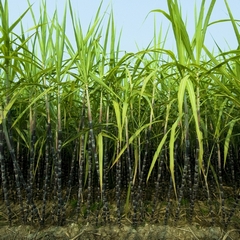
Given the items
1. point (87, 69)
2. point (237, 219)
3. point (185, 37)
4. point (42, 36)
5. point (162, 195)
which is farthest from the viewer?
point (162, 195)

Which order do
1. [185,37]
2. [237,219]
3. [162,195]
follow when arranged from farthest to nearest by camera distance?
[162,195], [237,219], [185,37]

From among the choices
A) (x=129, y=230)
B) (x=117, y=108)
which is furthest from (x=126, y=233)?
(x=117, y=108)

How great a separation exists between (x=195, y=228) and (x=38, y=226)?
693 millimetres

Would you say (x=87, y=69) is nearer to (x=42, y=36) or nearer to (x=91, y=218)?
(x=42, y=36)

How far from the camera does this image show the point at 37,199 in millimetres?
1874

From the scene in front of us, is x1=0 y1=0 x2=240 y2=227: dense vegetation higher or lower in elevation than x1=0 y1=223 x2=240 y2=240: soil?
higher

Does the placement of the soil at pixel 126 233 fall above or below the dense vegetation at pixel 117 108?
below

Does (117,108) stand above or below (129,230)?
above

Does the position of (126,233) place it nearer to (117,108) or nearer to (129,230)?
(129,230)

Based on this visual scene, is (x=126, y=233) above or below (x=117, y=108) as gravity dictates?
below

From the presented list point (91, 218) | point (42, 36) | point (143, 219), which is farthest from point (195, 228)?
point (42, 36)

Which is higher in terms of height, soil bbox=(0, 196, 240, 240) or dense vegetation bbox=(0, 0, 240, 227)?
dense vegetation bbox=(0, 0, 240, 227)

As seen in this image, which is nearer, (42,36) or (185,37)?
(185,37)

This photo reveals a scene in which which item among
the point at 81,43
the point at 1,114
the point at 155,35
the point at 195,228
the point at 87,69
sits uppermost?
the point at 155,35
